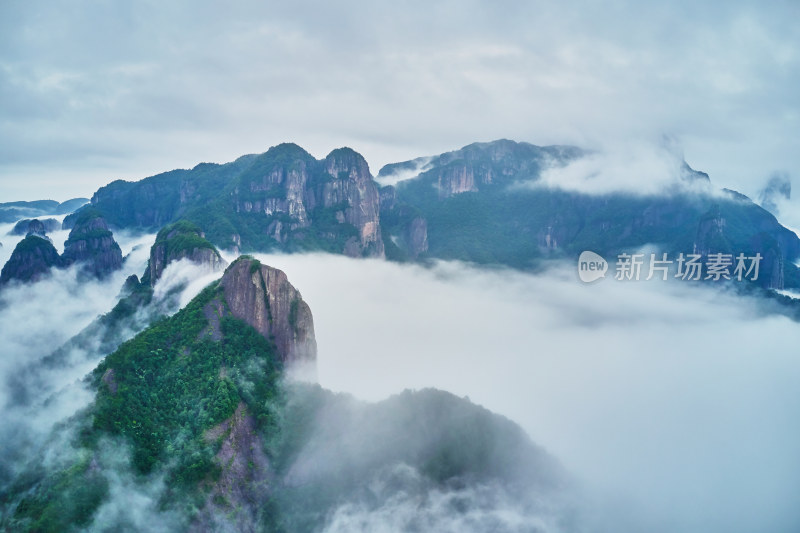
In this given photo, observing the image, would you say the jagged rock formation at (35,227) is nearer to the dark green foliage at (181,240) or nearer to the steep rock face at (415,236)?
the dark green foliage at (181,240)

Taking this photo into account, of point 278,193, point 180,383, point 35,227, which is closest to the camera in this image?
point 180,383

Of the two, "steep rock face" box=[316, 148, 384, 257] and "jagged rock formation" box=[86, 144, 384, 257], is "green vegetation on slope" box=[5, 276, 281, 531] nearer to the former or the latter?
"jagged rock formation" box=[86, 144, 384, 257]

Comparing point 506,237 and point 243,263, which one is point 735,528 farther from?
point 506,237

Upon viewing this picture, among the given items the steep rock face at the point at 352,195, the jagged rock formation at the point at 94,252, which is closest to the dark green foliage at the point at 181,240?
the jagged rock formation at the point at 94,252

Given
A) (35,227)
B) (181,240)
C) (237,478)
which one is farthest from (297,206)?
(237,478)

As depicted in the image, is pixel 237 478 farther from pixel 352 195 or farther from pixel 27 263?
pixel 352 195

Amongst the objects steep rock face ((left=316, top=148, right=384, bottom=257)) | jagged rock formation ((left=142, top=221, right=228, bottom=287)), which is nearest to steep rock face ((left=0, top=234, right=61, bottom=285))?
jagged rock formation ((left=142, top=221, right=228, bottom=287))
